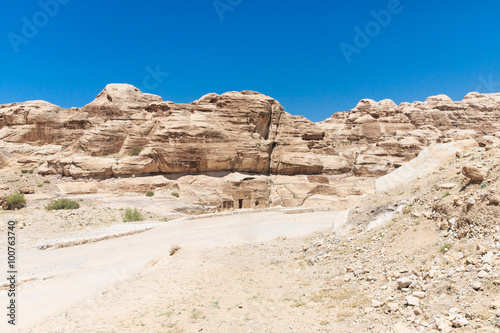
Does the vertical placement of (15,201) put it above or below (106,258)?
above

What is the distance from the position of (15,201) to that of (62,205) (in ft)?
8.40

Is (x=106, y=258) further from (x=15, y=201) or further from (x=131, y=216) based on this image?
(x=15, y=201)

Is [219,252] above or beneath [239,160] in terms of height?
beneath

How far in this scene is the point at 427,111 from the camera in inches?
2581

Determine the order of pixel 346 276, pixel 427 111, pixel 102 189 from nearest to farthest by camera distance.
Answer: pixel 346 276, pixel 102 189, pixel 427 111

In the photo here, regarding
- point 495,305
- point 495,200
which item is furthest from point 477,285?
point 495,200

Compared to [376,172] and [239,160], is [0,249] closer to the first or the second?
[239,160]

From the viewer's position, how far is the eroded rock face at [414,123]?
4691 centimetres

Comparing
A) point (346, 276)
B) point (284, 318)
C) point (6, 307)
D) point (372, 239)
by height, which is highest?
point (372, 239)

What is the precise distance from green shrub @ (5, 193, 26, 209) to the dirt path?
7774 millimetres

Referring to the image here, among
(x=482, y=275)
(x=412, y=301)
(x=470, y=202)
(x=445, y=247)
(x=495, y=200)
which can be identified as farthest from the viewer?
(x=470, y=202)

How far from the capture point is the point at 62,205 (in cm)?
2089

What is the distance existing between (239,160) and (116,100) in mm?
23431

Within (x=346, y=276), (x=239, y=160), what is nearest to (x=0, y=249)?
(x=346, y=276)
